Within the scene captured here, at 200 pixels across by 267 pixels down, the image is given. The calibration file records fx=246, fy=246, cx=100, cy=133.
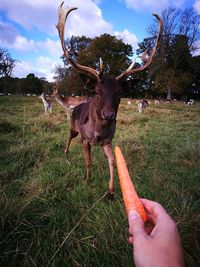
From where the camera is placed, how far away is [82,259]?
231 centimetres

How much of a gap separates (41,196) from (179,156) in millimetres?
3379

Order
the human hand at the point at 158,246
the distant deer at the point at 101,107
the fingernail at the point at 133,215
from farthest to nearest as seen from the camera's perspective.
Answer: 1. the distant deer at the point at 101,107
2. the fingernail at the point at 133,215
3. the human hand at the point at 158,246

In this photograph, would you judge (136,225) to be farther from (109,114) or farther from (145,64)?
(145,64)

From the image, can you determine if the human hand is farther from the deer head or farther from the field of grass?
the deer head

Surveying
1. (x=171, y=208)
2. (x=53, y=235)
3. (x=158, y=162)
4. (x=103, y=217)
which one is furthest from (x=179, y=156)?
(x=53, y=235)

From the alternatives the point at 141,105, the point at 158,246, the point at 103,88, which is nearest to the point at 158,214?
the point at 158,246

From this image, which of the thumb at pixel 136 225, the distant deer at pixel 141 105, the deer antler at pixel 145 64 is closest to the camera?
the thumb at pixel 136 225

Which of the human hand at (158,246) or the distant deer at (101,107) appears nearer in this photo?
the human hand at (158,246)

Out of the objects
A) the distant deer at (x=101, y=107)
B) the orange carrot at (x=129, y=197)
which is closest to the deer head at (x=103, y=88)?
the distant deer at (x=101, y=107)

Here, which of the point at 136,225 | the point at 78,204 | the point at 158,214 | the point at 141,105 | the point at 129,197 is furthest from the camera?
the point at 141,105

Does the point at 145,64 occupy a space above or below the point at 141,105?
above

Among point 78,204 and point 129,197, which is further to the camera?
point 78,204

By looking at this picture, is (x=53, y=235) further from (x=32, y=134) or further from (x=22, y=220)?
(x=32, y=134)

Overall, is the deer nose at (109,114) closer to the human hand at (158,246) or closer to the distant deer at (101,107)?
the distant deer at (101,107)
